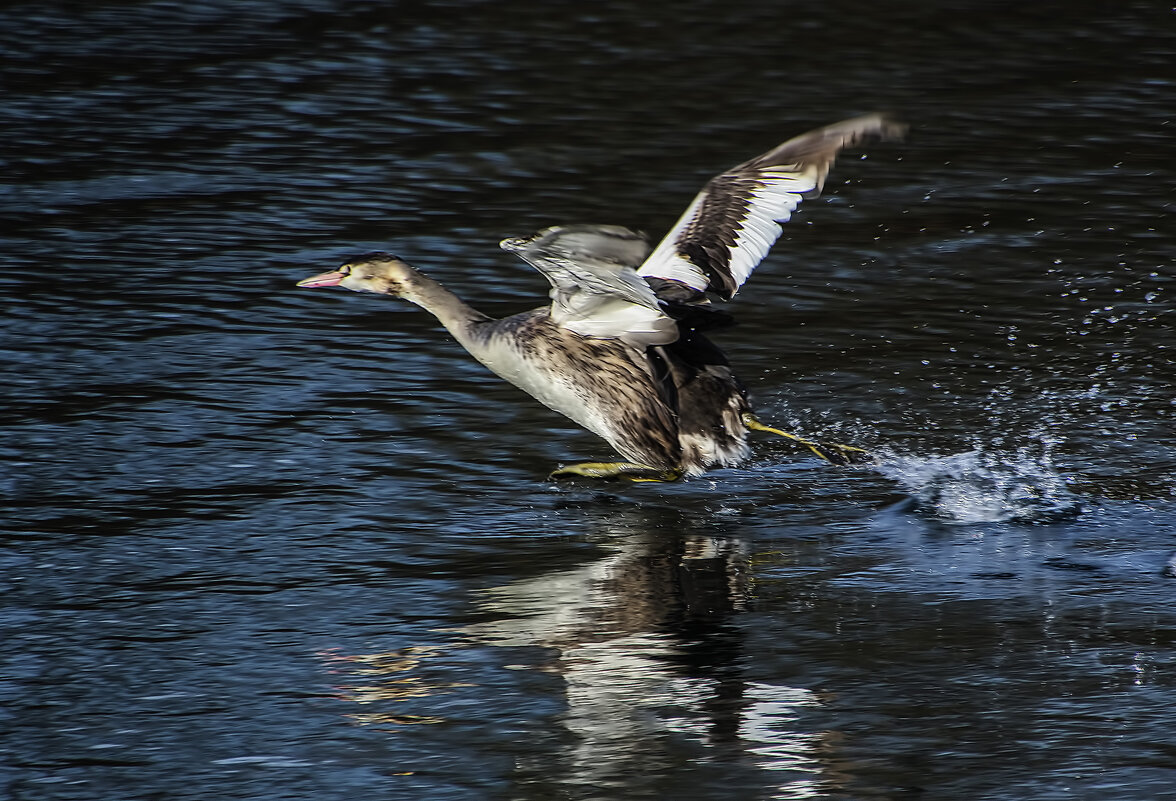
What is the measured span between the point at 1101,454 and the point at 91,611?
3.75m

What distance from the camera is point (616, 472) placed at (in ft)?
21.3

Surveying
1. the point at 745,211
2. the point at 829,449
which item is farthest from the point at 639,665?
the point at 745,211

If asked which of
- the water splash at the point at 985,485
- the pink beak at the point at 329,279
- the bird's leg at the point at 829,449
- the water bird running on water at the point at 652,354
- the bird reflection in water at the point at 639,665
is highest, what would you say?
the pink beak at the point at 329,279

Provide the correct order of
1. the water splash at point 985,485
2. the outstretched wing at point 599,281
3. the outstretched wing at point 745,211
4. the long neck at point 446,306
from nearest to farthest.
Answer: the outstretched wing at point 599,281
the water splash at point 985,485
the outstretched wing at point 745,211
the long neck at point 446,306

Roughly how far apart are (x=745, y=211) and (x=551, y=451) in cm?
125

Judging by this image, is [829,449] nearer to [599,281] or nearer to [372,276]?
[599,281]

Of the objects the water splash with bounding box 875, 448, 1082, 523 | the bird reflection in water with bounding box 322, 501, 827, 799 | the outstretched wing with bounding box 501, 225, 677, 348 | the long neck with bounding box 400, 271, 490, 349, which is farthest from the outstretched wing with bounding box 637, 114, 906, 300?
the bird reflection in water with bounding box 322, 501, 827, 799

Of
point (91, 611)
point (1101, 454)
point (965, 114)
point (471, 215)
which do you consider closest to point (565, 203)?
point (471, 215)

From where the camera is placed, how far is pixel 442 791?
13.3 ft

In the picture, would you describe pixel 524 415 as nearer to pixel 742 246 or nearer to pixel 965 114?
pixel 742 246

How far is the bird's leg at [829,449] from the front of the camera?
21.3 feet

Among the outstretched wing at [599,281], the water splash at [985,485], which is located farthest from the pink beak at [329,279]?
the water splash at [985,485]

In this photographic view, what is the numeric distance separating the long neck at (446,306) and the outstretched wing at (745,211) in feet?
2.39

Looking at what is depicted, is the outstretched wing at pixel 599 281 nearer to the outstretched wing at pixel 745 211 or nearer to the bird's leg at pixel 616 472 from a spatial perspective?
the outstretched wing at pixel 745 211
